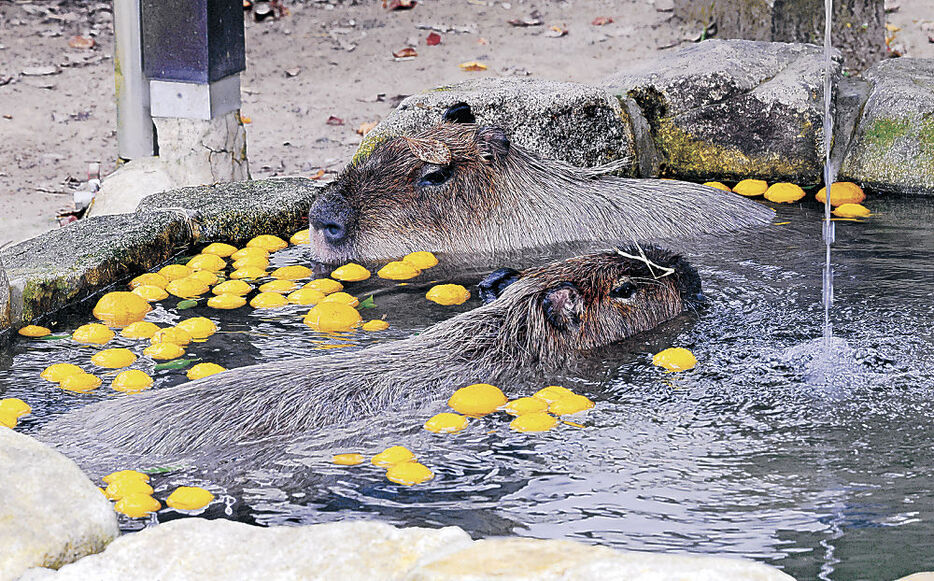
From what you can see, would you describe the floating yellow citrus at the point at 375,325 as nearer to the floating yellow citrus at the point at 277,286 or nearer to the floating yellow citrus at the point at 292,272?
the floating yellow citrus at the point at 277,286

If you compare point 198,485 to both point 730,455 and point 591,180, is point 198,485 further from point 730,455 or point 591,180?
point 591,180

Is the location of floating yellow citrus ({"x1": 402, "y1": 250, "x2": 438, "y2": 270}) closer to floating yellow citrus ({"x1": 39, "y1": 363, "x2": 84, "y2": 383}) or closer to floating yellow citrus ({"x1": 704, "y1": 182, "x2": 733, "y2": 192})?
floating yellow citrus ({"x1": 704, "y1": 182, "x2": 733, "y2": 192})

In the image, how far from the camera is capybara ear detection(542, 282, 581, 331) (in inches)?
144

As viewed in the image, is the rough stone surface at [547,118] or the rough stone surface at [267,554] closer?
the rough stone surface at [267,554]

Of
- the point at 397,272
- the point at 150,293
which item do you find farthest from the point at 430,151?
the point at 150,293

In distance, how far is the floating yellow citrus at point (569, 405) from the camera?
328cm

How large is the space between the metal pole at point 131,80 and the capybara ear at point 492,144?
2.17 m

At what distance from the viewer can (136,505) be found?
2785mm

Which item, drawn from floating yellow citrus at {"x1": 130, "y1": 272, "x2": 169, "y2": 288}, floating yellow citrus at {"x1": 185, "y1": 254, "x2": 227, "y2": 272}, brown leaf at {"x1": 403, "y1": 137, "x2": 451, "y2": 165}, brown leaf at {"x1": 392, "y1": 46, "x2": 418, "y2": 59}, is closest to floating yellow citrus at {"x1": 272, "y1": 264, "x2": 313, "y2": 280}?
floating yellow citrus at {"x1": 185, "y1": 254, "x2": 227, "y2": 272}

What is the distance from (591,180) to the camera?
5184 mm

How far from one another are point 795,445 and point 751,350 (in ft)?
2.25

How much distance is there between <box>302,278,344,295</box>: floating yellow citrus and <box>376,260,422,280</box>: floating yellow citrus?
0.21 metres

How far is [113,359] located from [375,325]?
34.9 inches

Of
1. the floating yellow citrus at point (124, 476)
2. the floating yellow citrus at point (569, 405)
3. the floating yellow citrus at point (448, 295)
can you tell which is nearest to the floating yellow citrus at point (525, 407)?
the floating yellow citrus at point (569, 405)
